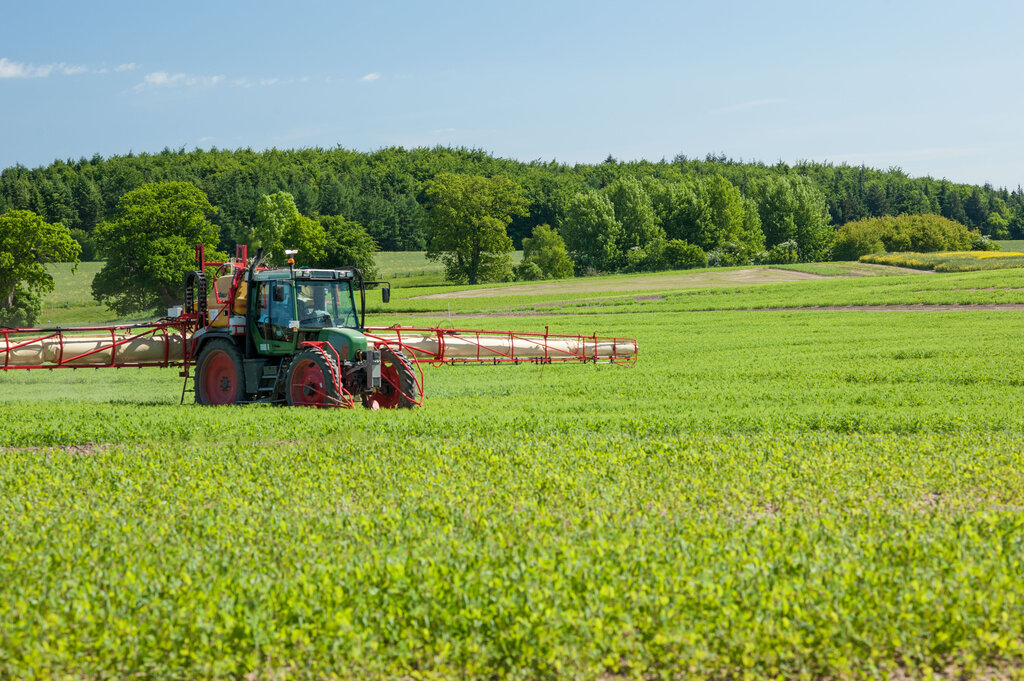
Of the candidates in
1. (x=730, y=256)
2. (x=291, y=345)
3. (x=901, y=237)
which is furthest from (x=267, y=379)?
(x=901, y=237)

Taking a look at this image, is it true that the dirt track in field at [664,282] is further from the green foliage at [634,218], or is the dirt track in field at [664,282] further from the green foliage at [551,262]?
the green foliage at [634,218]

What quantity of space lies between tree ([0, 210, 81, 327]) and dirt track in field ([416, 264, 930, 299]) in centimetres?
2852

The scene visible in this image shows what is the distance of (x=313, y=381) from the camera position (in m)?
18.4

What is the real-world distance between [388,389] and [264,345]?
2.97m

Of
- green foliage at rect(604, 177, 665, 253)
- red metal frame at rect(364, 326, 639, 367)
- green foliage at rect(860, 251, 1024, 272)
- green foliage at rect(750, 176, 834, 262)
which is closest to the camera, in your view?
red metal frame at rect(364, 326, 639, 367)

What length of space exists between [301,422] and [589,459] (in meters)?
5.40

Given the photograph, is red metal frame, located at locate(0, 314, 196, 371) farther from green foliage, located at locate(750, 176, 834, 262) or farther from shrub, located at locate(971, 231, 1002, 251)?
shrub, located at locate(971, 231, 1002, 251)

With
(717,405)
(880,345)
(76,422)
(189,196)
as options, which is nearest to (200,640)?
(76,422)

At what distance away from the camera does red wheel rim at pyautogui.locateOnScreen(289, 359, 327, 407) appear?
1820 cm

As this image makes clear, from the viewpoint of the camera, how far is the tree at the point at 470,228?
106 meters

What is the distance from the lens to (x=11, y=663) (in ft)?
19.5

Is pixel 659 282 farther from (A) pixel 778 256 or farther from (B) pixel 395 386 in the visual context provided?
(B) pixel 395 386

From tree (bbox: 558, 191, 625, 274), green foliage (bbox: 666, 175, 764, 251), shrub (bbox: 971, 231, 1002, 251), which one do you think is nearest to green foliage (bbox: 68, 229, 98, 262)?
tree (bbox: 558, 191, 625, 274)

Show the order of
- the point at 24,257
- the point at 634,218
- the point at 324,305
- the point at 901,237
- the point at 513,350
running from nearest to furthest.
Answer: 1. the point at 324,305
2. the point at 513,350
3. the point at 24,257
4. the point at 901,237
5. the point at 634,218
